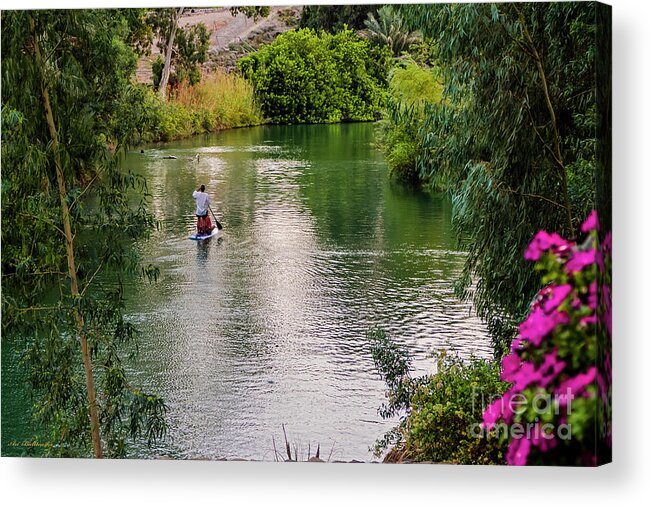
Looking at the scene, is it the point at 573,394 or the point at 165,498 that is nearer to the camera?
the point at 573,394

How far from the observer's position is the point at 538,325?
21.3 feet

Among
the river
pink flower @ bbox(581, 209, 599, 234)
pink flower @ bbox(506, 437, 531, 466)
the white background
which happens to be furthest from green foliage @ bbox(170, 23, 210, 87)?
pink flower @ bbox(506, 437, 531, 466)

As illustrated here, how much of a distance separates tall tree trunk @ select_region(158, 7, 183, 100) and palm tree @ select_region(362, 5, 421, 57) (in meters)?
1.12

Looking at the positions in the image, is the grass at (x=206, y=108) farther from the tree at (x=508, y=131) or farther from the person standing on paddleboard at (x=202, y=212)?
the tree at (x=508, y=131)

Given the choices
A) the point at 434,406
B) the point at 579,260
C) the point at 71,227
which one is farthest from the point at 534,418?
the point at 71,227

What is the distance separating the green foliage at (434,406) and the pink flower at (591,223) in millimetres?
946

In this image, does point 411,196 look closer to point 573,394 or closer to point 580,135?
point 580,135

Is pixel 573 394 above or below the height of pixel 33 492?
above

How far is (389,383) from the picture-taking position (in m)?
6.65

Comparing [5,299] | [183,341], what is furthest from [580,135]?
[5,299]

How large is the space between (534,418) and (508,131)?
1636mm

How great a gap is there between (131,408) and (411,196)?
81.6 inches

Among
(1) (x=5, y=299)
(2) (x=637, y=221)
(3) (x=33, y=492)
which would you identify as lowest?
(3) (x=33, y=492)

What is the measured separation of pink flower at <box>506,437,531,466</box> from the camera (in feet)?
21.3
